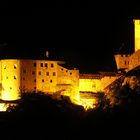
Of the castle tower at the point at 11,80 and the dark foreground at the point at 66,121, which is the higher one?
the castle tower at the point at 11,80

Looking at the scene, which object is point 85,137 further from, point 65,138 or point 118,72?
point 118,72

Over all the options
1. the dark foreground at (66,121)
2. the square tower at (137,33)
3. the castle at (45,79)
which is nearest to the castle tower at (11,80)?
the castle at (45,79)

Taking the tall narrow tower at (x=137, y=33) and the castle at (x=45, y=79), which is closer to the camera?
the castle at (x=45, y=79)

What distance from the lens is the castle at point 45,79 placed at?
4537 inches

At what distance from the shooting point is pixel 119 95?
110 metres

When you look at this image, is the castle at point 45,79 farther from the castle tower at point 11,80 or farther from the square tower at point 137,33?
the square tower at point 137,33

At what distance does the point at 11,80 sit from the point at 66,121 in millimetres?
12144

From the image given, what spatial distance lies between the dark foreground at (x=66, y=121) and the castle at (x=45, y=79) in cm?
294

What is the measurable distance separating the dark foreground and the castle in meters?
2.94

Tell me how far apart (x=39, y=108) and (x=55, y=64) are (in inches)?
331

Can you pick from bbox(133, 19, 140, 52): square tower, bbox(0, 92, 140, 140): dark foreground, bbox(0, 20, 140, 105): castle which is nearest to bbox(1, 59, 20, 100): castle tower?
bbox(0, 20, 140, 105): castle

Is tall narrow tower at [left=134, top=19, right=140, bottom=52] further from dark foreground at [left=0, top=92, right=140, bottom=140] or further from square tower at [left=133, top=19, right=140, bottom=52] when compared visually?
dark foreground at [left=0, top=92, right=140, bottom=140]

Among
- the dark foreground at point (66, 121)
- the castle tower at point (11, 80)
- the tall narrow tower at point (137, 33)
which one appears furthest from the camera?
the tall narrow tower at point (137, 33)

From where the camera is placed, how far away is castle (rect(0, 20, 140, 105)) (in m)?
115
